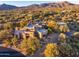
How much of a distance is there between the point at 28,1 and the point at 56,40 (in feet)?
1.70

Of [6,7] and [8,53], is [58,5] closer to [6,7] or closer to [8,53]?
[6,7]

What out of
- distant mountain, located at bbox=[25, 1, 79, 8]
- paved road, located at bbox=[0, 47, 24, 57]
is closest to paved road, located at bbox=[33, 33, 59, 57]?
paved road, located at bbox=[0, 47, 24, 57]

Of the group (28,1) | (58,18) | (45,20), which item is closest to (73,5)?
(58,18)

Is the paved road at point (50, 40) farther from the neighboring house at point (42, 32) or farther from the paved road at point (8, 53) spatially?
the paved road at point (8, 53)

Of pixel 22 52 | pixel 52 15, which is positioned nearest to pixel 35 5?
pixel 52 15

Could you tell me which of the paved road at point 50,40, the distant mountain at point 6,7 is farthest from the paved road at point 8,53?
the distant mountain at point 6,7

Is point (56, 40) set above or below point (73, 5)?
below

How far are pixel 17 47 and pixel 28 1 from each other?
0.51 m

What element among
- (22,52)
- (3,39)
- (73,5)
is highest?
(73,5)

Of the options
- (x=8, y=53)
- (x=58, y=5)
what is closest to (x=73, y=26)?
(x=58, y=5)

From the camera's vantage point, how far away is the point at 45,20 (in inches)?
79.6

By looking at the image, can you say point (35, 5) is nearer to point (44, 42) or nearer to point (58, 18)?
point (58, 18)

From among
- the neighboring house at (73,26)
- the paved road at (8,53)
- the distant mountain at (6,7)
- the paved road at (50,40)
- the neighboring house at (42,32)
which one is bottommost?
the paved road at (8,53)

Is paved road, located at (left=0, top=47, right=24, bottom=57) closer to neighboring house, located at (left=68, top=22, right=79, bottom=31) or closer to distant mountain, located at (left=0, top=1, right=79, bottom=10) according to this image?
distant mountain, located at (left=0, top=1, right=79, bottom=10)
